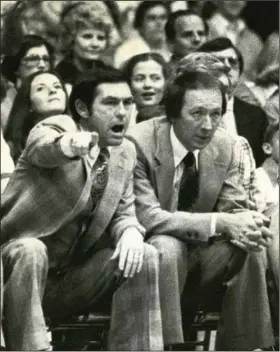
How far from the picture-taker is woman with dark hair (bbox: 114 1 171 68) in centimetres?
435

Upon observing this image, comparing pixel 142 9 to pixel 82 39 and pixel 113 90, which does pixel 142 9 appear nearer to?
pixel 82 39

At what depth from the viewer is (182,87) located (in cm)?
436

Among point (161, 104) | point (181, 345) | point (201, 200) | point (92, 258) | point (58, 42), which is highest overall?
point (58, 42)

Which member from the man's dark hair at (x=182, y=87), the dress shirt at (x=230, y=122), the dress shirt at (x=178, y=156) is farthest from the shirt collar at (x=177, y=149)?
the dress shirt at (x=230, y=122)

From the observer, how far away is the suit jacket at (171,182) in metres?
4.29

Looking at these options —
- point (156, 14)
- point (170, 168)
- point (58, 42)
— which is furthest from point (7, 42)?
point (170, 168)

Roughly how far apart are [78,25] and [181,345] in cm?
172

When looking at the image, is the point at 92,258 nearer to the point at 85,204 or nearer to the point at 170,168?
the point at 85,204

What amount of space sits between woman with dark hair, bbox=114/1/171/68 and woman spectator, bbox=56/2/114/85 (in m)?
0.10

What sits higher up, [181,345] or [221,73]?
[221,73]

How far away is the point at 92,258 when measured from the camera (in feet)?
13.9

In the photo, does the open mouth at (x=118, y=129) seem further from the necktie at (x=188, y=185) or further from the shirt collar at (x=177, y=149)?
the necktie at (x=188, y=185)

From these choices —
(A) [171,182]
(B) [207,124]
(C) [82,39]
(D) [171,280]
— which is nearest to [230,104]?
(B) [207,124]

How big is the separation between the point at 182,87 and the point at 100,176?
63 cm
